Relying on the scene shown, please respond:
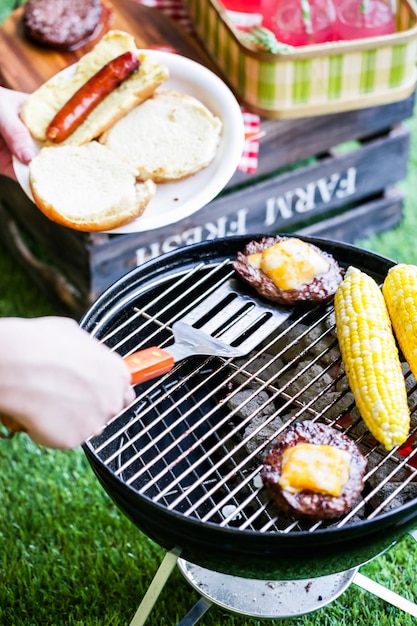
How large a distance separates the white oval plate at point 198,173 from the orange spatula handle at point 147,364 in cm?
70

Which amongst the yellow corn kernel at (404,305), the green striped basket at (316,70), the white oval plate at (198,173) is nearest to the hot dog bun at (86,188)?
the white oval plate at (198,173)

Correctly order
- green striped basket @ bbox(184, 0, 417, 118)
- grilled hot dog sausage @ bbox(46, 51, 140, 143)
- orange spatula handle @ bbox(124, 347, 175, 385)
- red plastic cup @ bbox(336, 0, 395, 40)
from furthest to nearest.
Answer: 1. red plastic cup @ bbox(336, 0, 395, 40)
2. green striped basket @ bbox(184, 0, 417, 118)
3. grilled hot dog sausage @ bbox(46, 51, 140, 143)
4. orange spatula handle @ bbox(124, 347, 175, 385)

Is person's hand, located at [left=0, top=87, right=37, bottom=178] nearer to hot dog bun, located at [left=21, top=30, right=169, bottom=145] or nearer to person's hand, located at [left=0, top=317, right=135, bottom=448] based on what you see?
hot dog bun, located at [left=21, top=30, right=169, bottom=145]

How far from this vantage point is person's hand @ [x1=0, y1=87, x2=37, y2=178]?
239 centimetres

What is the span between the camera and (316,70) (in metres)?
2.76

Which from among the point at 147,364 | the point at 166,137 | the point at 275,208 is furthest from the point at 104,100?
the point at 147,364

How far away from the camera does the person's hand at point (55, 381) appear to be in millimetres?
1330

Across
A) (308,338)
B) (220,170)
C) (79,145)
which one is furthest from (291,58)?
(308,338)

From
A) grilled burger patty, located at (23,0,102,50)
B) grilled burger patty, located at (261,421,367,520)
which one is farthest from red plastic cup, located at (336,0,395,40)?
grilled burger patty, located at (261,421,367,520)

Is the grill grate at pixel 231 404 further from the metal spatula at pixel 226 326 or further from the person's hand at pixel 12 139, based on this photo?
the person's hand at pixel 12 139

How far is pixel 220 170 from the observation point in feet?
7.78

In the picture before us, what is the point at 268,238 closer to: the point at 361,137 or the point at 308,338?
the point at 308,338

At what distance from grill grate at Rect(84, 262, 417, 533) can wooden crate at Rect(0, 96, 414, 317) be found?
0.85 meters

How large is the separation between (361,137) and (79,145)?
4.59 feet
